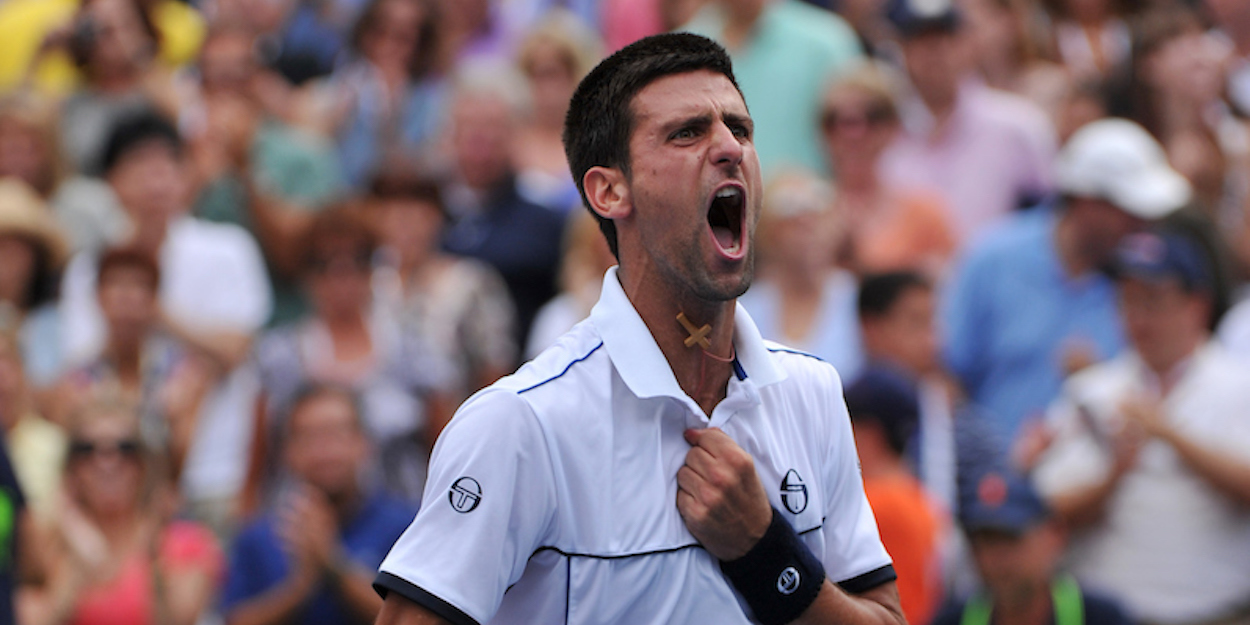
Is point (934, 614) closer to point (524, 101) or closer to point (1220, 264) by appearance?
point (1220, 264)

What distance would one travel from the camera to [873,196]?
7.86 metres

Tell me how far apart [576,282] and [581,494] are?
179 inches

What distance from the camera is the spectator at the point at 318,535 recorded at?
611 centimetres

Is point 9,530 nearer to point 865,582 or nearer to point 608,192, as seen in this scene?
point 608,192

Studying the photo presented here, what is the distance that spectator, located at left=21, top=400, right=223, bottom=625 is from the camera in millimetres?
6457

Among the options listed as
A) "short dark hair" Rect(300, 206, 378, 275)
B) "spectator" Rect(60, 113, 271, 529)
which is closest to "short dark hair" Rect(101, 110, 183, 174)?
"spectator" Rect(60, 113, 271, 529)

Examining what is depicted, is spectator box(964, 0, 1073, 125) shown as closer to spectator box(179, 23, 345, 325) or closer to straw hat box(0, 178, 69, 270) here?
spectator box(179, 23, 345, 325)

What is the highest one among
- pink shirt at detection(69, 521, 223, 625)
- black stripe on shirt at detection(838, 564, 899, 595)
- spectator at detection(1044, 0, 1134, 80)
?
black stripe on shirt at detection(838, 564, 899, 595)

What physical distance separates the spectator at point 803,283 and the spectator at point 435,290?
1.22m

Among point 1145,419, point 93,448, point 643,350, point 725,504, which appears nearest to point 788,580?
point 725,504

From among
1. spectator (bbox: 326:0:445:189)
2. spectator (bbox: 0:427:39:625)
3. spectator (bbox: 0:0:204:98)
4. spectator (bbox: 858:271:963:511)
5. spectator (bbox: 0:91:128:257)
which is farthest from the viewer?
spectator (bbox: 0:0:204:98)

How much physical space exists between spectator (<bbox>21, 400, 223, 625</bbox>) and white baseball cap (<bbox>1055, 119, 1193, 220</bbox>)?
398cm

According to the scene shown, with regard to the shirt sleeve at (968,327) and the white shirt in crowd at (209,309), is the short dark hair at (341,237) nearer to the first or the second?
the white shirt in crowd at (209,309)

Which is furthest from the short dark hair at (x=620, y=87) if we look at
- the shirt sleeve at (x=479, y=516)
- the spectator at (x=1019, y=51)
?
the spectator at (x=1019, y=51)
